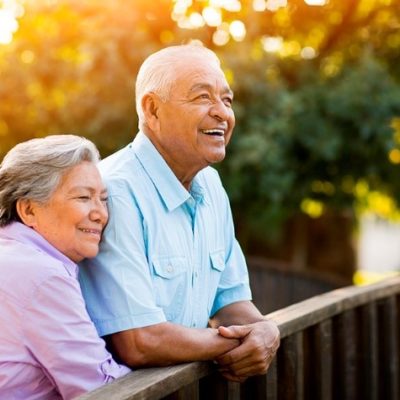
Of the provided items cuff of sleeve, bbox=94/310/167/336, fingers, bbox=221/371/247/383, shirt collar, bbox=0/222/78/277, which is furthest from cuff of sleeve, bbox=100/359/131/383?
fingers, bbox=221/371/247/383

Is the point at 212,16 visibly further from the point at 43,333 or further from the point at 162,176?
the point at 43,333

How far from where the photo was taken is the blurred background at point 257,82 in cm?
968

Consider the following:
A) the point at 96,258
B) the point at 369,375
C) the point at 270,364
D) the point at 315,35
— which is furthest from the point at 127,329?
the point at 315,35

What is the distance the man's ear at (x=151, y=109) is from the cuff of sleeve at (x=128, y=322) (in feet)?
2.34

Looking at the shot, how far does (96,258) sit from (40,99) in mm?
7754

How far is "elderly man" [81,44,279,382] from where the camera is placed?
277 centimetres

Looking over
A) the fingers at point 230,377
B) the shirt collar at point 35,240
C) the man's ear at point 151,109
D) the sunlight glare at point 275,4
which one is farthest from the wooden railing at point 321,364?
the sunlight glare at point 275,4

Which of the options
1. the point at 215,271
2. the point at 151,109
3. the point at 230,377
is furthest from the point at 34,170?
the point at 230,377

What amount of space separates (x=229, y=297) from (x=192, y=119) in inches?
29.1

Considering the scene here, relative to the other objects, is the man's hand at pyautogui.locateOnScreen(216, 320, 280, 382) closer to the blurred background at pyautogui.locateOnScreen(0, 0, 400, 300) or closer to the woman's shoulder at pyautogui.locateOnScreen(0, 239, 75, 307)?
the woman's shoulder at pyautogui.locateOnScreen(0, 239, 75, 307)

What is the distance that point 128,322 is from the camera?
275 centimetres

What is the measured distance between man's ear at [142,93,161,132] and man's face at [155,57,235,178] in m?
0.02

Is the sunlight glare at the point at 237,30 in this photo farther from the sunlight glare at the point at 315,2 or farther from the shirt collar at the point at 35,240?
the shirt collar at the point at 35,240

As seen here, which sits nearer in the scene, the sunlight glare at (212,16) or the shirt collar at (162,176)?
the shirt collar at (162,176)
